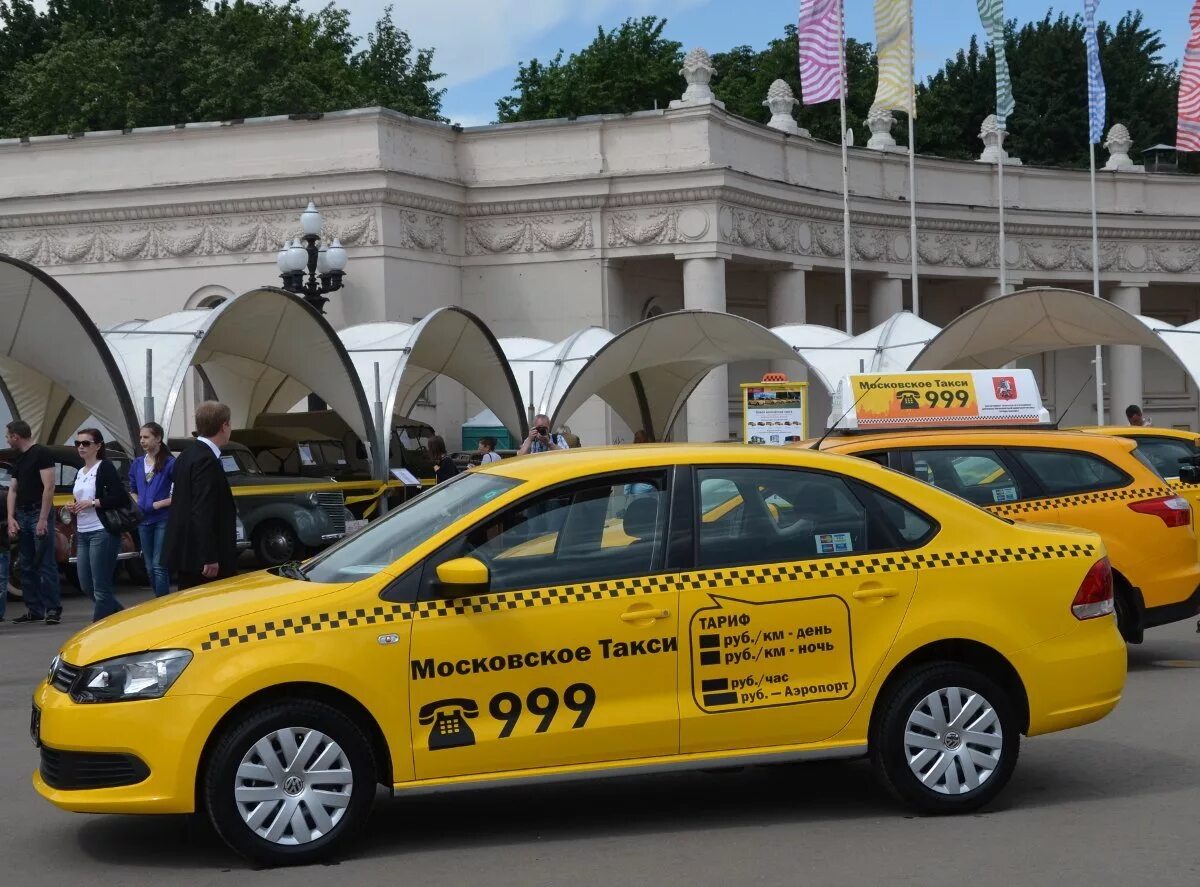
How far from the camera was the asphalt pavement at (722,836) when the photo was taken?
21.3 feet

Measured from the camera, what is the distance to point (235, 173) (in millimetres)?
41281

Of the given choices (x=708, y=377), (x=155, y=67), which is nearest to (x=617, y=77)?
(x=155, y=67)

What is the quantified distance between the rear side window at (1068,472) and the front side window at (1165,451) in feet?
13.9

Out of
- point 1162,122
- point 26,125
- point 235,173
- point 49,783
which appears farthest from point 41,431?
point 1162,122

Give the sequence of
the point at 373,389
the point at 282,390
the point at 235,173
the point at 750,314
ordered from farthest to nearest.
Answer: the point at 750,314 < the point at 235,173 < the point at 282,390 < the point at 373,389

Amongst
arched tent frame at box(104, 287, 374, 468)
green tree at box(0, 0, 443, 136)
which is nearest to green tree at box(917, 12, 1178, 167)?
green tree at box(0, 0, 443, 136)

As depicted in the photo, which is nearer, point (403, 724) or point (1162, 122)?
point (403, 724)

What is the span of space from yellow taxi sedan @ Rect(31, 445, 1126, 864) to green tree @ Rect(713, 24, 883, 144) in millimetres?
58330

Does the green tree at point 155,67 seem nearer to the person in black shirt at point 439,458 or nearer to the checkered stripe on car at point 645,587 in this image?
the person in black shirt at point 439,458

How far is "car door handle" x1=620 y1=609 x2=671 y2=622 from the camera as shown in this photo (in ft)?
22.7

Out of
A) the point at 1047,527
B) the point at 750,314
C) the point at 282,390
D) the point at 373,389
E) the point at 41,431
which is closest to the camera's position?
the point at 1047,527

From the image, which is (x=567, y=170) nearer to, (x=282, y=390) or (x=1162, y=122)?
(x=282, y=390)

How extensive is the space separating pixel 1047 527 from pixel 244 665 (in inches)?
147

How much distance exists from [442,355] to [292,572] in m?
21.8
